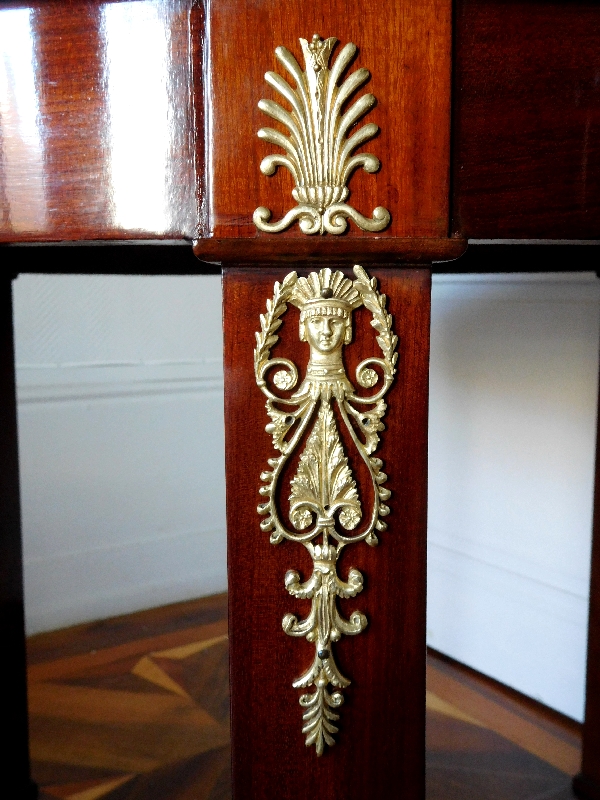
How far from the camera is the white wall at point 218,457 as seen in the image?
38.7 inches

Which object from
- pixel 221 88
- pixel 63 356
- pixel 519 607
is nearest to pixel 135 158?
pixel 221 88

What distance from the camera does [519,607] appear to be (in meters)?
1.05

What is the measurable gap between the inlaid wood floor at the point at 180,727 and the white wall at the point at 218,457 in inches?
3.0

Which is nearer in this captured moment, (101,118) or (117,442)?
(101,118)

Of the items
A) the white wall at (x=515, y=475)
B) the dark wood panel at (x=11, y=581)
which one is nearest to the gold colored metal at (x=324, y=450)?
the dark wood panel at (x=11, y=581)

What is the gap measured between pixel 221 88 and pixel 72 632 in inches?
44.0

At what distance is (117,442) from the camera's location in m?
1.33

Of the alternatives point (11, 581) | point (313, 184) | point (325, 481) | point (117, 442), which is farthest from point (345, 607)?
point (117, 442)

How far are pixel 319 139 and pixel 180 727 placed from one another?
2.66 ft

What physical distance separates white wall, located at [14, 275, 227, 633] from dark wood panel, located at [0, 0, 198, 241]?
0.92m

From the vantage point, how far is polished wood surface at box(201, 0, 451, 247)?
1.03 feet

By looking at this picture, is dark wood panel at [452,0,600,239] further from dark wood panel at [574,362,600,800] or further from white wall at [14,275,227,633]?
white wall at [14,275,227,633]

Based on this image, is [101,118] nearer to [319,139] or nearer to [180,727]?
[319,139]

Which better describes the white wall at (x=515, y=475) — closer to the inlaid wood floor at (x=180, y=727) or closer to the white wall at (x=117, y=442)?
the inlaid wood floor at (x=180, y=727)
